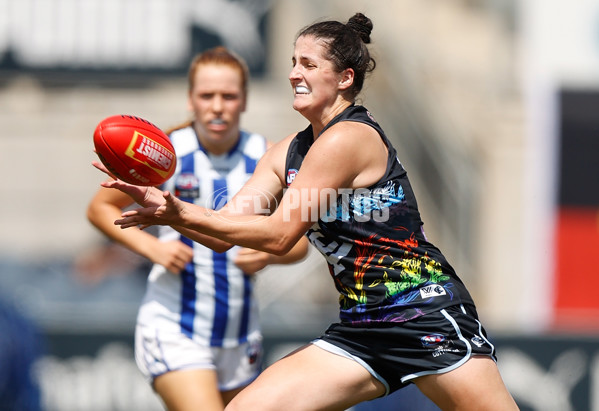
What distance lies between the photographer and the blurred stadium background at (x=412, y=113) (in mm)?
11539

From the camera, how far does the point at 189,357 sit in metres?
4.67

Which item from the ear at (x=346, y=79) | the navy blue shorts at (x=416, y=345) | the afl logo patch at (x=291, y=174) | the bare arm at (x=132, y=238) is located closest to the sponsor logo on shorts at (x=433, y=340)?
the navy blue shorts at (x=416, y=345)

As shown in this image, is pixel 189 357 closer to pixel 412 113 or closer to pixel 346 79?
pixel 346 79

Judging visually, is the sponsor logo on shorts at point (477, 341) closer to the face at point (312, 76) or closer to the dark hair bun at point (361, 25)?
the face at point (312, 76)

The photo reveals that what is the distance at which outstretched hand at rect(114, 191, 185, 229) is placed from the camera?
353 centimetres

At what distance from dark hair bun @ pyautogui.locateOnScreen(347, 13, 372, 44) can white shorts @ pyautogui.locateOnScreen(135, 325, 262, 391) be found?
1.69m

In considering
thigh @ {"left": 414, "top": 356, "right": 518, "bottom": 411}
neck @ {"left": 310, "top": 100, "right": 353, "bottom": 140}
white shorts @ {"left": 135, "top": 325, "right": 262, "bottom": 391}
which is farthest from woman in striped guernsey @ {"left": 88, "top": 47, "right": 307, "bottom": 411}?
thigh @ {"left": 414, "top": 356, "right": 518, "bottom": 411}

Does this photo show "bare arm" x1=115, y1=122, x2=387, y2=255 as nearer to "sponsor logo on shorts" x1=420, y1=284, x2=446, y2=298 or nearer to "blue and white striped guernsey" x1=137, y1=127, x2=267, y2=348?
"sponsor logo on shorts" x1=420, y1=284, x2=446, y2=298

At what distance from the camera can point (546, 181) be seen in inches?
466

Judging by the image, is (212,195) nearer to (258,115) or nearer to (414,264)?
(414,264)

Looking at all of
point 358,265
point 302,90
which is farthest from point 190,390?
point 302,90

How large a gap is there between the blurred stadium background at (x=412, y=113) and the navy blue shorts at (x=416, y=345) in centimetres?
709

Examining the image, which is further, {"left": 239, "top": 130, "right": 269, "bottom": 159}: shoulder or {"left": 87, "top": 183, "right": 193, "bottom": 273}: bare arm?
{"left": 239, "top": 130, "right": 269, "bottom": 159}: shoulder

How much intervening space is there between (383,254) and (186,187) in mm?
1419
